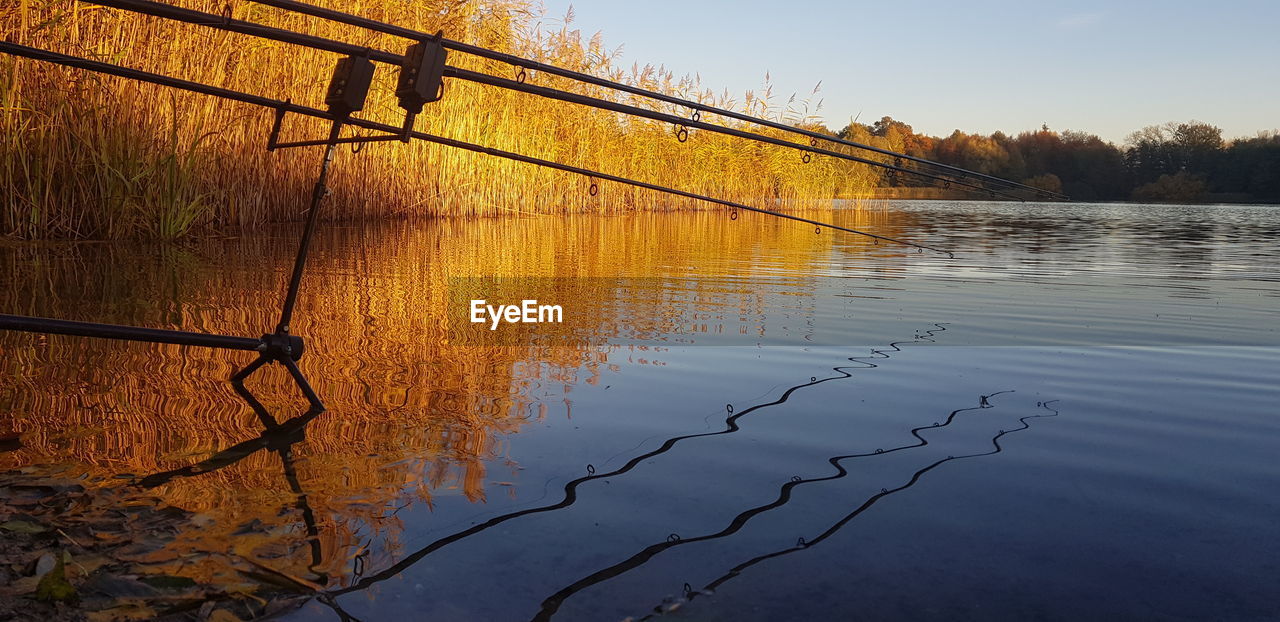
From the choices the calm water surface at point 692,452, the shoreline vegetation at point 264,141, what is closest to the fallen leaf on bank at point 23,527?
the calm water surface at point 692,452

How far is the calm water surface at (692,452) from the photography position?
2.19 metres

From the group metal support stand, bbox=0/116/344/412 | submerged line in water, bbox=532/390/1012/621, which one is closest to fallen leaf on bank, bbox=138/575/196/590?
submerged line in water, bbox=532/390/1012/621

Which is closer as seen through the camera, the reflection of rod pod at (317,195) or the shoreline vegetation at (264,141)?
the reflection of rod pod at (317,195)

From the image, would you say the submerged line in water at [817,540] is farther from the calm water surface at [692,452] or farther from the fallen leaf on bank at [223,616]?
the fallen leaf on bank at [223,616]

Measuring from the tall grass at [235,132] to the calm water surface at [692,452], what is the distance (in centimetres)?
167

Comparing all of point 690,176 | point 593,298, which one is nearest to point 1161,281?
point 593,298

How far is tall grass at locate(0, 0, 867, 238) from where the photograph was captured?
29.5 feet

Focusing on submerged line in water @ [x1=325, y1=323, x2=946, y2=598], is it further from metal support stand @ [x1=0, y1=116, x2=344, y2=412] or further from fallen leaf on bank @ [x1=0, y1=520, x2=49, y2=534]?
metal support stand @ [x1=0, y1=116, x2=344, y2=412]

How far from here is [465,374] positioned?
445 cm

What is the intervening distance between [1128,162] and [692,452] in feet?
272

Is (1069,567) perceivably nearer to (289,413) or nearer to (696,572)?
(696,572)

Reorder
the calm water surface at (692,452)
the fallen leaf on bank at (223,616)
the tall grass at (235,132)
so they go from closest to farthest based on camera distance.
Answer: the fallen leaf on bank at (223,616)
the calm water surface at (692,452)
the tall grass at (235,132)

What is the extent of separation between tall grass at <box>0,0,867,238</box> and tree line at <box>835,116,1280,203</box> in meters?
37.3

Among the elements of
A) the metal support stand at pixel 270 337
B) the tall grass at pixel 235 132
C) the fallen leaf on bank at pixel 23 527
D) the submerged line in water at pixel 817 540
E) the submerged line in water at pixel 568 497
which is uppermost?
the tall grass at pixel 235 132
